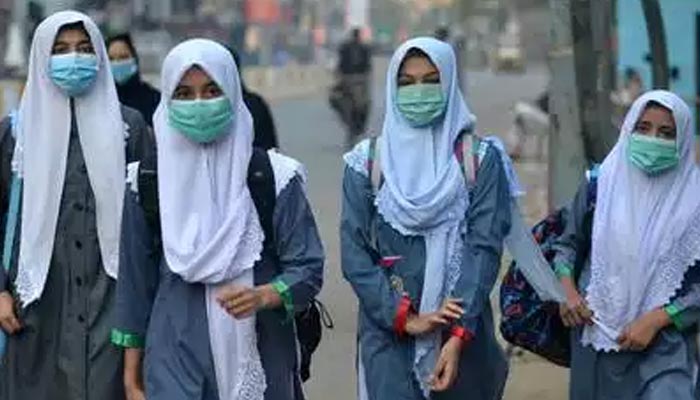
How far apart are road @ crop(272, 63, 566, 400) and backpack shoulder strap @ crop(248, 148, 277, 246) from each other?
2849mm

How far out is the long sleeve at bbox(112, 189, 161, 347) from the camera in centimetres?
496

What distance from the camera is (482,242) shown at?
5195 mm

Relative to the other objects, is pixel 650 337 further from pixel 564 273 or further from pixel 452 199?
pixel 452 199

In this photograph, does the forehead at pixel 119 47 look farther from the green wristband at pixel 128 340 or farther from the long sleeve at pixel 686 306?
the long sleeve at pixel 686 306

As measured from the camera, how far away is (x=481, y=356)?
5.30 metres

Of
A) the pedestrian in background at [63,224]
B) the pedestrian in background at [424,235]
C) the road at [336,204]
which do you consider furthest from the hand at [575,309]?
the road at [336,204]

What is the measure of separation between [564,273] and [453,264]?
531mm

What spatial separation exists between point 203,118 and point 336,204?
40.2ft

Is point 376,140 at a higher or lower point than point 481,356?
higher

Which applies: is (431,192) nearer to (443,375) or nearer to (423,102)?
(423,102)

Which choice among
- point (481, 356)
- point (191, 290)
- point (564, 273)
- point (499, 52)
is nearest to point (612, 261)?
point (564, 273)

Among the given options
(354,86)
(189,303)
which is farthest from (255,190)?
(354,86)

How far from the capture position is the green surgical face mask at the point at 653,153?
5.38m

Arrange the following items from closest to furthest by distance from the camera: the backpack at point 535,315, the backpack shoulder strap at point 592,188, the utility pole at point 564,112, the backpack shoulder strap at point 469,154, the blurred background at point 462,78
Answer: the backpack shoulder strap at point 469,154 < the backpack shoulder strap at point 592,188 < the backpack at point 535,315 < the blurred background at point 462,78 < the utility pole at point 564,112
